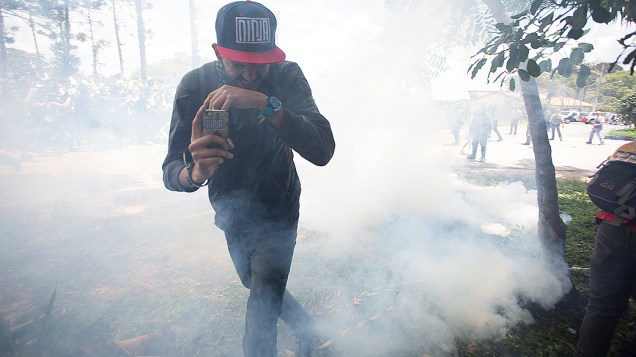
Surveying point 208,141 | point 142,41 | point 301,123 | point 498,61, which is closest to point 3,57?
point 142,41

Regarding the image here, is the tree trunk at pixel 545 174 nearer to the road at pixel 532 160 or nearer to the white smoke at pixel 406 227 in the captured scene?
the white smoke at pixel 406 227

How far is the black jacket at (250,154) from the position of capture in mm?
1779

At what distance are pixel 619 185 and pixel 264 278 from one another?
2.23 meters

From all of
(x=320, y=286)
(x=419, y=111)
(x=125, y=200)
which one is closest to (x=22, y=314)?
(x=320, y=286)

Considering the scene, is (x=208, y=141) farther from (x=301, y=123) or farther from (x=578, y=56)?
(x=578, y=56)

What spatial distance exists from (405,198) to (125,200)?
5.24m

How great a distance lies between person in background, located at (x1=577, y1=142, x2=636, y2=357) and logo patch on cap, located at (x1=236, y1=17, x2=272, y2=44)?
2301mm

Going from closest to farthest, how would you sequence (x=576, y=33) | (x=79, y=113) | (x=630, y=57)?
(x=630, y=57) < (x=576, y=33) < (x=79, y=113)

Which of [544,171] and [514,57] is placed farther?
[544,171]

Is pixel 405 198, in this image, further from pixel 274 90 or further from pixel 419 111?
pixel 274 90

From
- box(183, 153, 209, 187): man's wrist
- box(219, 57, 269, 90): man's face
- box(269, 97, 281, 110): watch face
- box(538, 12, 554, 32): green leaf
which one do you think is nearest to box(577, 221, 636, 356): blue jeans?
box(538, 12, 554, 32): green leaf

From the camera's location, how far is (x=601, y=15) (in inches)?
62.1

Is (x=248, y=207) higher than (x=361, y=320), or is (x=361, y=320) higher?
(x=248, y=207)

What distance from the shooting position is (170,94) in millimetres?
14266
